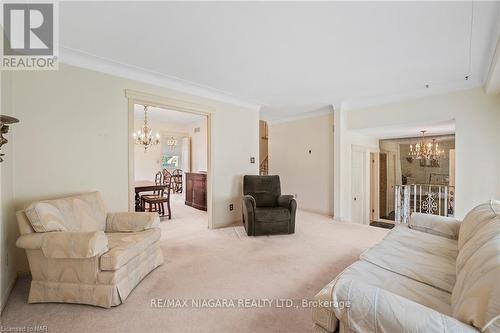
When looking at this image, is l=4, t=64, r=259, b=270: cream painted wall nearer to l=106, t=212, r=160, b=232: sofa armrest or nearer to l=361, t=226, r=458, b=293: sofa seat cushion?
l=106, t=212, r=160, b=232: sofa armrest

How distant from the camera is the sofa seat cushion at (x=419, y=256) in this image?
5.02ft

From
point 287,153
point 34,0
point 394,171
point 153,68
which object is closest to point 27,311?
point 34,0

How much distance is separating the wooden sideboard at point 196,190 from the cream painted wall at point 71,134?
2564 millimetres

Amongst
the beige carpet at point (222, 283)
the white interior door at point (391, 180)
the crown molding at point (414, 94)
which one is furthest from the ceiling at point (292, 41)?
the white interior door at point (391, 180)

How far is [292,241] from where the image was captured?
11.5 ft

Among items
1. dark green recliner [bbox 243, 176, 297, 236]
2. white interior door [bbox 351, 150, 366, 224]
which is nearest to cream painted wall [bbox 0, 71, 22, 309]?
dark green recliner [bbox 243, 176, 297, 236]

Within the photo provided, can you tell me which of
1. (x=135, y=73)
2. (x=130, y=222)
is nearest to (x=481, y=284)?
(x=130, y=222)

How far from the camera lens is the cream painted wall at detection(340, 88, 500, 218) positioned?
3.26m

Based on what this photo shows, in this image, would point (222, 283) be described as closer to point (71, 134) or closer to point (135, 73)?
point (71, 134)

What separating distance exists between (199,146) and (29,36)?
5.08m

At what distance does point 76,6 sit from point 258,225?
10.7ft

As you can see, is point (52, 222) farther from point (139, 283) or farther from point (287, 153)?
point (287, 153)

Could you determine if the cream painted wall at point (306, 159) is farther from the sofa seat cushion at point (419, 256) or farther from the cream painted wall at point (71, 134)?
the cream painted wall at point (71, 134)

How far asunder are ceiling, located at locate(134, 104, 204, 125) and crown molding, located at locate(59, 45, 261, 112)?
2.08 m
